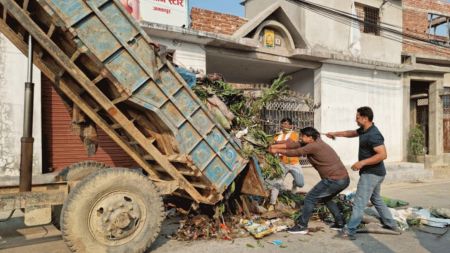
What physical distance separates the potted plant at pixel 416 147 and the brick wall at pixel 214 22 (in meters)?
7.97

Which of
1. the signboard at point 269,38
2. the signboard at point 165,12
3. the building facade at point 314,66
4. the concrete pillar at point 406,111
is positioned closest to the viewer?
the building facade at point 314,66

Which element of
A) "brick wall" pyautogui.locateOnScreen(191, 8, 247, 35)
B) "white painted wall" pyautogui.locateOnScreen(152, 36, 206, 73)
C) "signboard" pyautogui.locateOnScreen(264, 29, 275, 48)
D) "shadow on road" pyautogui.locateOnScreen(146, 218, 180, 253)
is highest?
"brick wall" pyautogui.locateOnScreen(191, 8, 247, 35)

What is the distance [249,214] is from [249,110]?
5.10 feet

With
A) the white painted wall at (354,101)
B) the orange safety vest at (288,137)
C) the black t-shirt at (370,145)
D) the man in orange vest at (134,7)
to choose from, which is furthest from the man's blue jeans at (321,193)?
the white painted wall at (354,101)

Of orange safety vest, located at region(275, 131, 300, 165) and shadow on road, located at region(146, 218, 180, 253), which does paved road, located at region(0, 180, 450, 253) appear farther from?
orange safety vest, located at region(275, 131, 300, 165)

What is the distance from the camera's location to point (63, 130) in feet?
24.4

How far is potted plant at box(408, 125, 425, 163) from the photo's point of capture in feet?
41.4

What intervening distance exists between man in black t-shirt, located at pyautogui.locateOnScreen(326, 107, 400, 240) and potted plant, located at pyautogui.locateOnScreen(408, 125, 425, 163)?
362 inches

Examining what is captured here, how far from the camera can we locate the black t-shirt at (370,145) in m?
4.45

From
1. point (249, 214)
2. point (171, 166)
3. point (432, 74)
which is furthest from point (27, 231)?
point (432, 74)

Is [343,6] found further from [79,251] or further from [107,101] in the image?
[79,251]

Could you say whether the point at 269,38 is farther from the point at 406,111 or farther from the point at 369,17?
the point at 406,111

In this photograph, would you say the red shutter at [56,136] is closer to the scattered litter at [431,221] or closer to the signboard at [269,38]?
the signboard at [269,38]

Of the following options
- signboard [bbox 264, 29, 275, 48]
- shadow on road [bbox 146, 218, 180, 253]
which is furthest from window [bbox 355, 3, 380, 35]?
shadow on road [bbox 146, 218, 180, 253]
